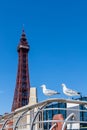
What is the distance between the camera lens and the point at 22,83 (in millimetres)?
82562

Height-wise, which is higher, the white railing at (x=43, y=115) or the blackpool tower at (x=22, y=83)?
the blackpool tower at (x=22, y=83)

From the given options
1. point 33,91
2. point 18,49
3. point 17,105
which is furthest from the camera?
point 18,49

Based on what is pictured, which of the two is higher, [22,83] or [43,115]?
[22,83]

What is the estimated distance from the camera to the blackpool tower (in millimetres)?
79625

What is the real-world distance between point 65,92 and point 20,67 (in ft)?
224

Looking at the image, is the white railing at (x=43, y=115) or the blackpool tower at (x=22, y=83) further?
the blackpool tower at (x=22, y=83)

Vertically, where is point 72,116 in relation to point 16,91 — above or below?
below

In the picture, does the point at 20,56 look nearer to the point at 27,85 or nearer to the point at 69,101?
the point at 27,85

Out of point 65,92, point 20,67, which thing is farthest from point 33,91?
point 20,67

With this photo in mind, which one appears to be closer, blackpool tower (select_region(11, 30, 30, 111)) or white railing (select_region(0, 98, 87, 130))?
white railing (select_region(0, 98, 87, 130))

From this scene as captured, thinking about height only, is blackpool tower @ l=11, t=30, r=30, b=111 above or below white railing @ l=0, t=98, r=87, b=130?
above

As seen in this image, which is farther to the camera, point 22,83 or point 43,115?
point 22,83

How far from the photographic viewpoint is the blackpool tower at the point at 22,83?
79625mm

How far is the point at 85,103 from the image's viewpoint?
10703 mm
